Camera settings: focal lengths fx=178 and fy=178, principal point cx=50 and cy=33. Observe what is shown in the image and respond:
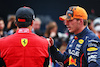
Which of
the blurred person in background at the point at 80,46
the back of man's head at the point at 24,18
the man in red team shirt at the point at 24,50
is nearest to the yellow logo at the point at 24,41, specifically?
the man in red team shirt at the point at 24,50

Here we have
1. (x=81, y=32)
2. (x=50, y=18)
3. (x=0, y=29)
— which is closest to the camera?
(x=81, y=32)

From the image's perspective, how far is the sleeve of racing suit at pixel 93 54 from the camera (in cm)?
239

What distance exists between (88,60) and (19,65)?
941 mm

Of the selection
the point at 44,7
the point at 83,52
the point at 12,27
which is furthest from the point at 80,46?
the point at 44,7

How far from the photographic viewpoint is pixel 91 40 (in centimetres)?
257

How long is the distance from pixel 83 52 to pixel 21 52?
0.94 m

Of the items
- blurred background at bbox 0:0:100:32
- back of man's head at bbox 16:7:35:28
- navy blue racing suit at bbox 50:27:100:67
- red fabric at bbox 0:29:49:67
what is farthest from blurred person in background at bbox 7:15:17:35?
blurred background at bbox 0:0:100:32

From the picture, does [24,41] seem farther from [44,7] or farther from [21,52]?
[44,7]

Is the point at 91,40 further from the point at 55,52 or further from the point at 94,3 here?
the point at 94,3

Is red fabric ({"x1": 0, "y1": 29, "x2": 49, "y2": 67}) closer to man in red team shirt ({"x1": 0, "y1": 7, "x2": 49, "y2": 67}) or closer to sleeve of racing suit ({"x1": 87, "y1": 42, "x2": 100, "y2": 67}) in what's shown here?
man in red team shirt ({"x1": 0, "y1": 7, "x2": 49, "y2": 67})

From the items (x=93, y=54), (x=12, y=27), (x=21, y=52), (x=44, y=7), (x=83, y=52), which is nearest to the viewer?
(x=21, y=52)

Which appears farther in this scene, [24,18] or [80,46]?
[80,46]

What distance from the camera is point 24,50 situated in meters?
2.17

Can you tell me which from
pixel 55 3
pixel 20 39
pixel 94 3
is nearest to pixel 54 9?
pixel 55 3
